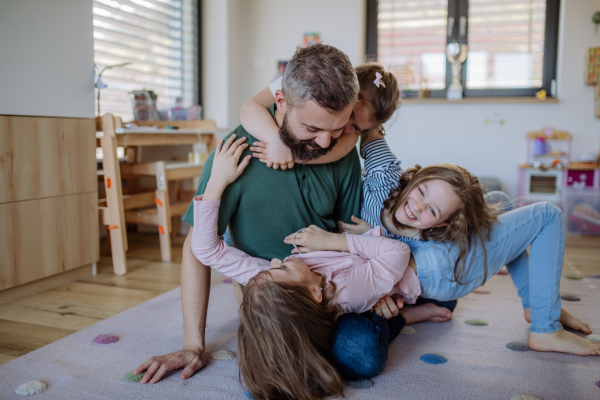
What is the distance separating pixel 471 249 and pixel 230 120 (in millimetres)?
3156

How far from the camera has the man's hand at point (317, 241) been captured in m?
1.40

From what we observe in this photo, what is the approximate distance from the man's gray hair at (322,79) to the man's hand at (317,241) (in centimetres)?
38

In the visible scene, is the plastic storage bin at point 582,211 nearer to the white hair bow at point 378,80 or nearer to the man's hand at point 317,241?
the white hair bow at point 378,80

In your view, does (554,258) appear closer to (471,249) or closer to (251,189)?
(471,249)

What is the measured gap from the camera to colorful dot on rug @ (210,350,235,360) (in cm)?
146

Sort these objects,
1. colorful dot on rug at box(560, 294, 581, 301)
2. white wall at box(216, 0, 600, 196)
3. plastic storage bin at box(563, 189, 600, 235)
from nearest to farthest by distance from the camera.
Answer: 1. colorful dot on rug at box(560, 294, 581, 301)
2. plastic storage bin at box(563, 189, 600, 235)
3. white wall at box(216, 0, 600, 196)

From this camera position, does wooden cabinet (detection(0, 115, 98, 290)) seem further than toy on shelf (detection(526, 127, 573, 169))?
No

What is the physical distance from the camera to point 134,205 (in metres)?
2.80

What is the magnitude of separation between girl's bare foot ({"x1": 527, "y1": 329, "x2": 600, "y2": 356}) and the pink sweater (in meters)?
0.50

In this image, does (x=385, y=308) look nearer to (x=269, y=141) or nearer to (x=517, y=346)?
(x=517, y=346)

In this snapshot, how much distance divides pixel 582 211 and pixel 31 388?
356 cm

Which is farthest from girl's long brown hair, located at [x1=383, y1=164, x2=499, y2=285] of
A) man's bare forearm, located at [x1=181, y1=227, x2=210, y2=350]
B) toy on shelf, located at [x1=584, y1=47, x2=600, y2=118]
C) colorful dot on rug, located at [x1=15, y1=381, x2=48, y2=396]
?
toy on shelf, located at [x1=584, y1=47, x2=600, y2=118]

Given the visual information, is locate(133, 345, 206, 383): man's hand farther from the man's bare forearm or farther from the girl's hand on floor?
the girl's hand on floor

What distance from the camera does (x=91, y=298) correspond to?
80.8 inches
